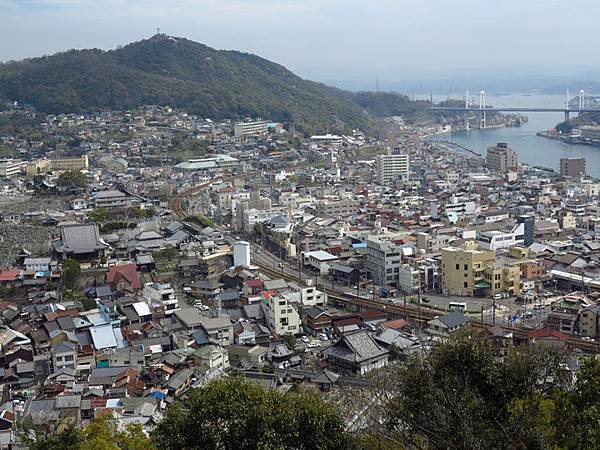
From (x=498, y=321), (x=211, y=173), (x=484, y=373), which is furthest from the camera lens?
(x=211, y=173)

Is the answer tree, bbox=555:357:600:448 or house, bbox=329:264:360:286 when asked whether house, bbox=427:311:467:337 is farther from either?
tree, bbox=555:357:600:448

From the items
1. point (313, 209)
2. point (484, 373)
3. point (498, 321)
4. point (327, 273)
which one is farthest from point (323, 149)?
point (484, 373)

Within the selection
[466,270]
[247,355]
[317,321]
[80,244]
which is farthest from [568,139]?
[247,355]

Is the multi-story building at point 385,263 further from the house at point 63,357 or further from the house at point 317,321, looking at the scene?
the house at point 63,357

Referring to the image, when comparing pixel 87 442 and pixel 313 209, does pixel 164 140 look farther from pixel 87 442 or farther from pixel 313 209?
pixel 87 442

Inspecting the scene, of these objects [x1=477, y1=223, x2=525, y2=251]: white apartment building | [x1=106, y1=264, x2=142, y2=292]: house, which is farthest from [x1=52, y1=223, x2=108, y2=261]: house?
[x1=477, y1=223, x2=525, y2=251]: white apartment building

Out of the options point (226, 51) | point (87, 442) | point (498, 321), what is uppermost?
point (226, 51)
